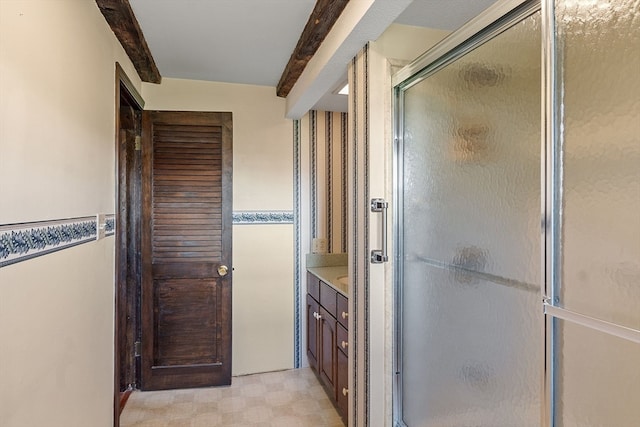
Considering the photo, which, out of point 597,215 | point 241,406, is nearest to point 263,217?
point 241,406

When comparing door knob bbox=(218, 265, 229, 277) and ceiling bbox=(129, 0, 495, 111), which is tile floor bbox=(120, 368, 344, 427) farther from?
ceiling bbox=(129, 0, 495, 111)

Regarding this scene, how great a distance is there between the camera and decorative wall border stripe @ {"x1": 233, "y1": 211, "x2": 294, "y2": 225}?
2.97m

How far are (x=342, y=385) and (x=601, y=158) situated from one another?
1.88 meters

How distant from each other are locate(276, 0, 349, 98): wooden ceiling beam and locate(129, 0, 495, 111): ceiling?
0.04m

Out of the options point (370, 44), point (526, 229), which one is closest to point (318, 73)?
point (370, 44)

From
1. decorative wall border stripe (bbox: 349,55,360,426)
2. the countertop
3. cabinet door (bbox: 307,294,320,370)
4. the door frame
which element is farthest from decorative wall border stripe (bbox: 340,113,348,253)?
the door frame

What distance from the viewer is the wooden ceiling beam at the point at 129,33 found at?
1.75 m

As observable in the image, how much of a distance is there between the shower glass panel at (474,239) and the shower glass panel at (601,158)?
0.10 metres

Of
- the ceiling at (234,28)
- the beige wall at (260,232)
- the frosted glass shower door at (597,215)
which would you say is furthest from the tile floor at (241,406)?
the ceiling at (234,28)

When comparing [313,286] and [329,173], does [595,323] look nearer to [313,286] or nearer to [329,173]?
[313,286]

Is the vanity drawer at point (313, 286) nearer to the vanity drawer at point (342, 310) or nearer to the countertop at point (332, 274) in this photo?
the countertop at point (332, 274)

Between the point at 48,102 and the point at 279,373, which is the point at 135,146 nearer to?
the point at 48,102

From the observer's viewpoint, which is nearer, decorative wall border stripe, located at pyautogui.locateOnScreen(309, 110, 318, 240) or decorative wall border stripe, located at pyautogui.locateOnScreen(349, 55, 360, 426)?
decorative wall border stripe, located at pyautogui.locateOnScreen(349, 55, 360, 426)

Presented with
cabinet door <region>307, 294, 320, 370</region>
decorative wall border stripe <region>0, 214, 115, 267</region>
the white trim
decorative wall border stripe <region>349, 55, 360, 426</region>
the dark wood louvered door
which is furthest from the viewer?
cabinet door <region>307, 294, 320, 370</region>
